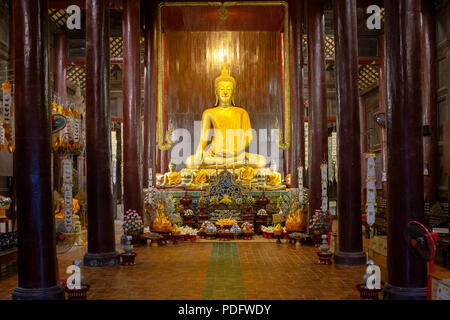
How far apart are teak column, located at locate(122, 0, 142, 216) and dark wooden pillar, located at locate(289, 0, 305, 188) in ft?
15.0

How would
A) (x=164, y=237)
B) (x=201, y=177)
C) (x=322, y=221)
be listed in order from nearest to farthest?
1. (x=322, y=221)
2. (x=164, y=237)
3. (x=201, y=177)

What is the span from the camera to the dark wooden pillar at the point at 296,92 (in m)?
13.0

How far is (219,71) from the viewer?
54.9ft

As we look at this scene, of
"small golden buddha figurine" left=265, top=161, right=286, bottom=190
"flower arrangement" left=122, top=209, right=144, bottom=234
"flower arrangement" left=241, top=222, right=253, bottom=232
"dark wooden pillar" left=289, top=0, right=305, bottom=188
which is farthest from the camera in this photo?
"small golden buddha figurine" left=265, top=161, right=286, bottom=190

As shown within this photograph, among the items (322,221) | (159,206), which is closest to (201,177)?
(159,206)

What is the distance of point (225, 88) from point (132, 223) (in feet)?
24.5

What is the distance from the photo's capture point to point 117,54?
1462 cm

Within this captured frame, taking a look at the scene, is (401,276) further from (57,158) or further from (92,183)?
→ (57,158)

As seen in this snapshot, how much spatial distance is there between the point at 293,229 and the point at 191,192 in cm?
336

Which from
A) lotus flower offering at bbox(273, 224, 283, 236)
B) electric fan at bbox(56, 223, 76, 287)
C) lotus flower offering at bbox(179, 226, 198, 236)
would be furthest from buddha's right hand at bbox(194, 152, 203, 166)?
electric fan at bbox(56, 223, 76, 287)

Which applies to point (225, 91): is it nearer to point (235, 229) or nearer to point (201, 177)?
point (201, 177)

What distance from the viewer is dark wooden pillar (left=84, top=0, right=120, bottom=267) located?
7.56m

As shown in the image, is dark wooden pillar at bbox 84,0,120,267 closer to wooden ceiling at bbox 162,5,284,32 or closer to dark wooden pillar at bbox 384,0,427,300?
dark wooden pillar at bbox 384,0,427,300

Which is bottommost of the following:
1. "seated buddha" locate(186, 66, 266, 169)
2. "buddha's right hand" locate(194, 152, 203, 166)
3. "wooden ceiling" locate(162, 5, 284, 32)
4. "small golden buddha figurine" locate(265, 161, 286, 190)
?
"small golden buddha figurine" locate(265, 161, 286, 190)
